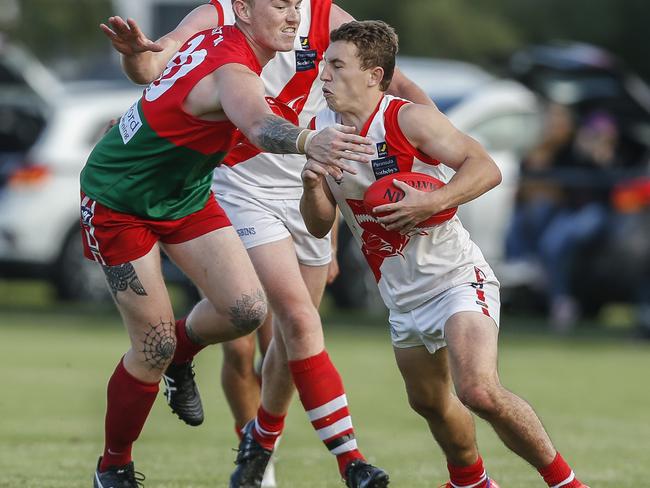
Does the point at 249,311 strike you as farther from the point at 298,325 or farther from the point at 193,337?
the point at 193,337

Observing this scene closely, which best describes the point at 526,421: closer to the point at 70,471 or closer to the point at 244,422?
the point at 244,422

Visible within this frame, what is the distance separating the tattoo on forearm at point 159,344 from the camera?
6.75 m

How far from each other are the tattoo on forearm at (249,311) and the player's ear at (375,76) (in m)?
1.05

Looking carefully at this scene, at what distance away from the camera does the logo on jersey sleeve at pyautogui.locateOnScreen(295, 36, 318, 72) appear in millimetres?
7402

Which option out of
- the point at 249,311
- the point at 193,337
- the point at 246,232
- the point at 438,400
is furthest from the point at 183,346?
the point at 438,400

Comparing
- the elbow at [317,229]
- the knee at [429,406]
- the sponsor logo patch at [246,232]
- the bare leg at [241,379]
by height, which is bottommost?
the bare leg at [241,379]

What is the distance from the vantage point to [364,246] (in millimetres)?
6703

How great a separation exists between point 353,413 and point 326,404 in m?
3.51

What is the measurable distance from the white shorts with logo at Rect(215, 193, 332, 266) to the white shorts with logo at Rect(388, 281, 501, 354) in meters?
1.02

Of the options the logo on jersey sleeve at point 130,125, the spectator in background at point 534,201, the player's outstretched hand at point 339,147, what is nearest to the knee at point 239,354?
the logo on jersey sleeve at point 130,125

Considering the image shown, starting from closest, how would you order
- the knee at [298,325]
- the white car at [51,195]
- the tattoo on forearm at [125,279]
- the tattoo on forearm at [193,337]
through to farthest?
the tattoo on forearm at [125,279]
the knee at [298,325]
the tattoo on forearm at [193,337]
the white car at [51,195]

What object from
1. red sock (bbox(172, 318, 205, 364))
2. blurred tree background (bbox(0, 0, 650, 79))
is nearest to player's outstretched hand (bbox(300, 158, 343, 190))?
red sock (bbox(172, 318, 205, 364))

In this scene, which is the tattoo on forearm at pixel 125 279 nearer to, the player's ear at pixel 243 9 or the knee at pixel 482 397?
the player's ear at pixel 243 9

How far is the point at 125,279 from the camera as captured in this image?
22.0ft
